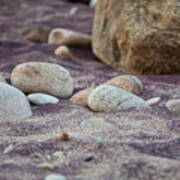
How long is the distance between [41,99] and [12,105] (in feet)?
1.11

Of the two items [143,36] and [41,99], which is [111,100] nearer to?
[41,99]

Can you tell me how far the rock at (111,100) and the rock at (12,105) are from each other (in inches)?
17.5

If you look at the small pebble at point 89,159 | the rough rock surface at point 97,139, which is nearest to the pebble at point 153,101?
the rough rock surface at point 97,139

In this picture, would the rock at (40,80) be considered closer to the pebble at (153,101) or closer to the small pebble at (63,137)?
the pebble at (153,101)

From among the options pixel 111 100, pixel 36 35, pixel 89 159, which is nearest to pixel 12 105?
pixel 111 100

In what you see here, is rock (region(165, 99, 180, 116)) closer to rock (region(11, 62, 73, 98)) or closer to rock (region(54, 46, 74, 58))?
rock (region(11, 62, 73, 98))

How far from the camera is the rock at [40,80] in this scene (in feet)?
8.32

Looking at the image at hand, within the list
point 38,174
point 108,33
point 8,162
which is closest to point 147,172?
Result: point 38,174

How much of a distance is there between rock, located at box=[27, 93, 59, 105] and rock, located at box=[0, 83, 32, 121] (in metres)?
0.20

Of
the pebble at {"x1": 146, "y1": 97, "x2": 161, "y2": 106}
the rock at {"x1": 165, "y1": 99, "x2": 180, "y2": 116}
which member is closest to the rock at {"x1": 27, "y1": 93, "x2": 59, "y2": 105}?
the pebble at {"x1": 146, "y1": 97, "x2": 161, "y2": 106}

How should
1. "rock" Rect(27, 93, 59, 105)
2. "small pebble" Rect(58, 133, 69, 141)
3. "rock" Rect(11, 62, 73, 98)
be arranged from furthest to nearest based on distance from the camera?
"rock" Rect(11, 62, 73, 98), "rock" Rect(27, 93, 59, 105), "small pebble" Rect(58, 133, 69, 141)

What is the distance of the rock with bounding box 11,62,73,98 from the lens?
2.54m

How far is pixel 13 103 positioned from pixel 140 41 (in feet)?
4.92

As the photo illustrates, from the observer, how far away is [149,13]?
3.08 metres
